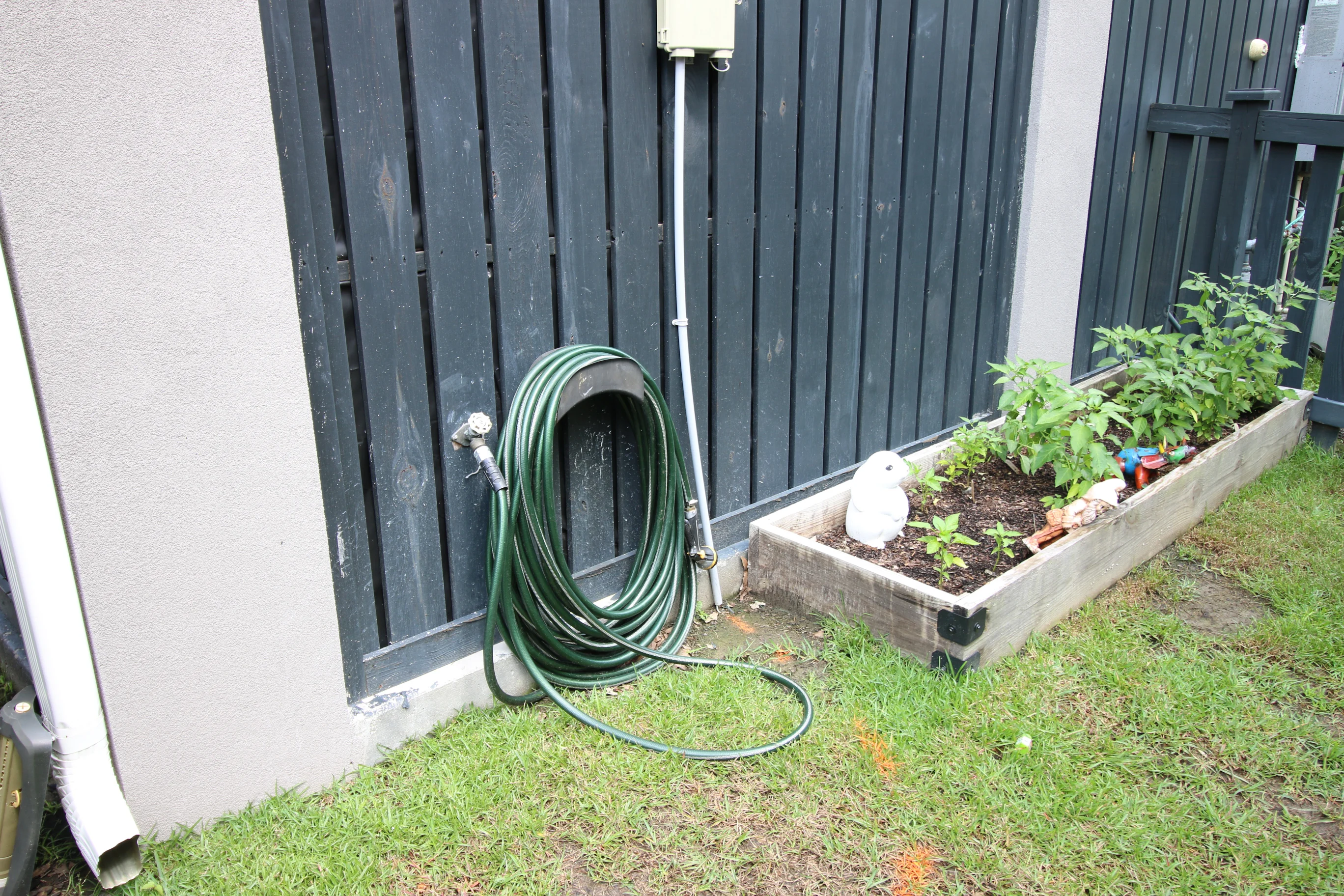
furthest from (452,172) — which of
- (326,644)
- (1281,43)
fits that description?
(1281,43)

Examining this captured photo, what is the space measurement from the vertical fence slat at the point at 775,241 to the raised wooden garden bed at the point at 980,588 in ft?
0.75

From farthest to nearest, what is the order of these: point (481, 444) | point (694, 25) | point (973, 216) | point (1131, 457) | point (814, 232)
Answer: point (973, 216) → point (1131, 457) → point (814, 232) → point (694, 25) → point (481, 444)

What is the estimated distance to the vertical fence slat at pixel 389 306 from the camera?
222 centimetres

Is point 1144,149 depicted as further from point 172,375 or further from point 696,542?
point 172,375

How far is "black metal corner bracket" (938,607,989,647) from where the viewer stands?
9.16 feet

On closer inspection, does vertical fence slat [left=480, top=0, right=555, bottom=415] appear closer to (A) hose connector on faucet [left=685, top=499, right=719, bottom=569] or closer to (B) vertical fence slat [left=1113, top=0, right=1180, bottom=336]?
(A) hose connector on faucet [left=685, top=499, right=719, bottom=569]

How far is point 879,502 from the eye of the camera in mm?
3359

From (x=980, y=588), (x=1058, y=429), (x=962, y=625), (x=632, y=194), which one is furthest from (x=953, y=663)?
(x=632, y=194)

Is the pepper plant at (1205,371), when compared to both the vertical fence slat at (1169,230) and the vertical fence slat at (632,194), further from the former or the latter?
the vertical fence slat at (632,194)

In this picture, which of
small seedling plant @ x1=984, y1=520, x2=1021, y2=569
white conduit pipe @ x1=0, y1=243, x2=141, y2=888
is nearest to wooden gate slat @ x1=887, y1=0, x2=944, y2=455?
small seedling plant @ x1=984, y1=520, x2=1021, y2=569

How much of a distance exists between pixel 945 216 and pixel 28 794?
3.45 meters

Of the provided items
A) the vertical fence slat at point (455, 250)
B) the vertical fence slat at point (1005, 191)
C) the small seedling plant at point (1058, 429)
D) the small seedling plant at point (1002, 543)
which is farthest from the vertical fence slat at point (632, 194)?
the vertical fence slat at point (1005, 191)

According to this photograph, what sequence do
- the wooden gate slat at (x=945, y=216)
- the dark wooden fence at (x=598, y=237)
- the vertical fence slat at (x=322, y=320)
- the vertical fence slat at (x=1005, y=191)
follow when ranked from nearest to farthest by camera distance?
the vertical fence slat at (x=322, y=320) < the dark wooden fence at (x=598, y=237) < the wooden gate slat at (x=945, y=216) < the vertical fence slat at (x=1005, y=191)

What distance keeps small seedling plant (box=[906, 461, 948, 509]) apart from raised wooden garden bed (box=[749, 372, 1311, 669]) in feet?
0.35
